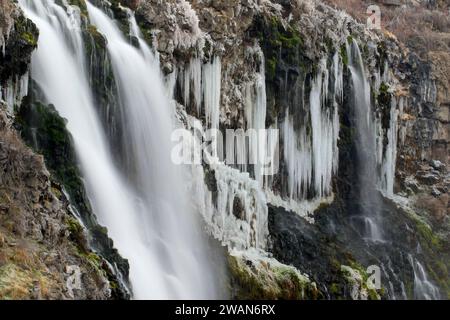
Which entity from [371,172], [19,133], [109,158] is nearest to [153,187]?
[109,158]

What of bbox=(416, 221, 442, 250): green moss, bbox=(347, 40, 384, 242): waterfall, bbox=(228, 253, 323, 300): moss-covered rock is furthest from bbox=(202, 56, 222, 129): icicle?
bbox=(416, 221, 442, 250): green moss

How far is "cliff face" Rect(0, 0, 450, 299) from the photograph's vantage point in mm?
13953

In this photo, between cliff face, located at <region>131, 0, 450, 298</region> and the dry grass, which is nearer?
cliff face, located at <region>131, 0, 450, 298</region>

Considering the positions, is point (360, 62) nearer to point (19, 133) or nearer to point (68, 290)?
point (19, 133)

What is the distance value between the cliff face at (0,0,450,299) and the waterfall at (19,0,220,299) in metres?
0.51

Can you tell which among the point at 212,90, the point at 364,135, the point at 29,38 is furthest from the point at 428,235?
the point at 29,38

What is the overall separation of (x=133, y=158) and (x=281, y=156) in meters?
9.23

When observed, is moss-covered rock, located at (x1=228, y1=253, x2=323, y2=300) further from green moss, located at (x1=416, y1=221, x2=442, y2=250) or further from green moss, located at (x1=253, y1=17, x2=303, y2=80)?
green moss, located at (x1=416, y1=221, x2=442, y2=250)

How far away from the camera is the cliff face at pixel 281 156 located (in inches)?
549

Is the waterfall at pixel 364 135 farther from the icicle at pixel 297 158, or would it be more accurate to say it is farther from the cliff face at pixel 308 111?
the icicle at pixel 297 158

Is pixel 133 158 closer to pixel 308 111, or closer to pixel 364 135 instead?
pixel 308 111

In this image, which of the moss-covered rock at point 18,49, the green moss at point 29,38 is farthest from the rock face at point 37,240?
the green moss at point 29,38

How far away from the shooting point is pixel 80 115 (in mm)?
17609

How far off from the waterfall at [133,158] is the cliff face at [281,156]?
509mm
